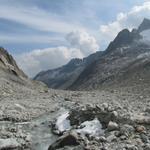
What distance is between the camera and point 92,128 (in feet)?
81.1

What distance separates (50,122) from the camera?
1233 inches

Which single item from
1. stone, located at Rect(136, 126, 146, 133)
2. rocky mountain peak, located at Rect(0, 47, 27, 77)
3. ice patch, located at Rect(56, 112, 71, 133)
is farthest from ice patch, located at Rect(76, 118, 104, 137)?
rocky mountain peak, located at Rect(0, 47, 27, 77)

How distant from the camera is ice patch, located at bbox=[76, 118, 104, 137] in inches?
938

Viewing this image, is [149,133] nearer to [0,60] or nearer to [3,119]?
[3,119]

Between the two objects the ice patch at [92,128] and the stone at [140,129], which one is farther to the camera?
the ice patch at [92,128]

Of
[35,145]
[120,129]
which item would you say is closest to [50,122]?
[35,145]

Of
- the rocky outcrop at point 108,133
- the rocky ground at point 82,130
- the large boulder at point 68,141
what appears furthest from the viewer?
the large boulder at point 68,141

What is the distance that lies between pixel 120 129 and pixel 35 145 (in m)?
5.02

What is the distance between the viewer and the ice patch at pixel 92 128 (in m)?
23.8

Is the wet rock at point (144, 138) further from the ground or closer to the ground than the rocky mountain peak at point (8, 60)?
closer to the ground

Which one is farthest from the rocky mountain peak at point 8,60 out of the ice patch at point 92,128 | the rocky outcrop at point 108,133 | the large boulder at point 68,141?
the large boulder at point 68,141

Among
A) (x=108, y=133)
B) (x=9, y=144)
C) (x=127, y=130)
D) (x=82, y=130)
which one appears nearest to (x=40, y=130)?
(x=9, y=144)

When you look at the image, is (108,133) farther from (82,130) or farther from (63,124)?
(63,124)

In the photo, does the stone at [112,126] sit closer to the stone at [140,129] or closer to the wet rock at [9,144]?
the stone at [140,129]
